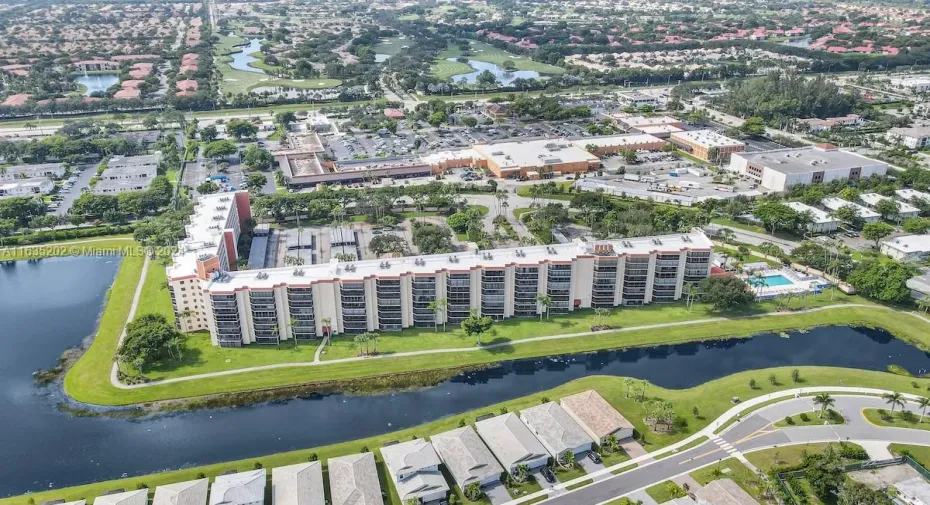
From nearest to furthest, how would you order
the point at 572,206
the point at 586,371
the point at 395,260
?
the point at 586,371
the point at 395,260
the point at 572,206

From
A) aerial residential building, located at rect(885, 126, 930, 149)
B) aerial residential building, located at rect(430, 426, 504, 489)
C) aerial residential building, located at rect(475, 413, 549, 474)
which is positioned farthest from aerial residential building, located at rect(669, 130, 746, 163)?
aerial residential building, located at rect(430, 426, 504, 489)

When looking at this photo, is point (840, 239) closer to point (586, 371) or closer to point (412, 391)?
point (586, 371)

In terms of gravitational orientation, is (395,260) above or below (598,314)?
above

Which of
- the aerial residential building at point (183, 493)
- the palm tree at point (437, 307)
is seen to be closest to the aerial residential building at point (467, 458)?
the aerial residential building at point (183, 493)

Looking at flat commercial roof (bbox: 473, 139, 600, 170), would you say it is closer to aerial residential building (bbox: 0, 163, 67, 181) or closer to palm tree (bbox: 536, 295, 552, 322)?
palm tree (bbox: 536, 295, 552, 322)

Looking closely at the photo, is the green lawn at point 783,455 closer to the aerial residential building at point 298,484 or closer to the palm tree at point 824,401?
the palm tree at point 824,401

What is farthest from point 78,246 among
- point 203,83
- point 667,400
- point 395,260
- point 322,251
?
point 203,83
